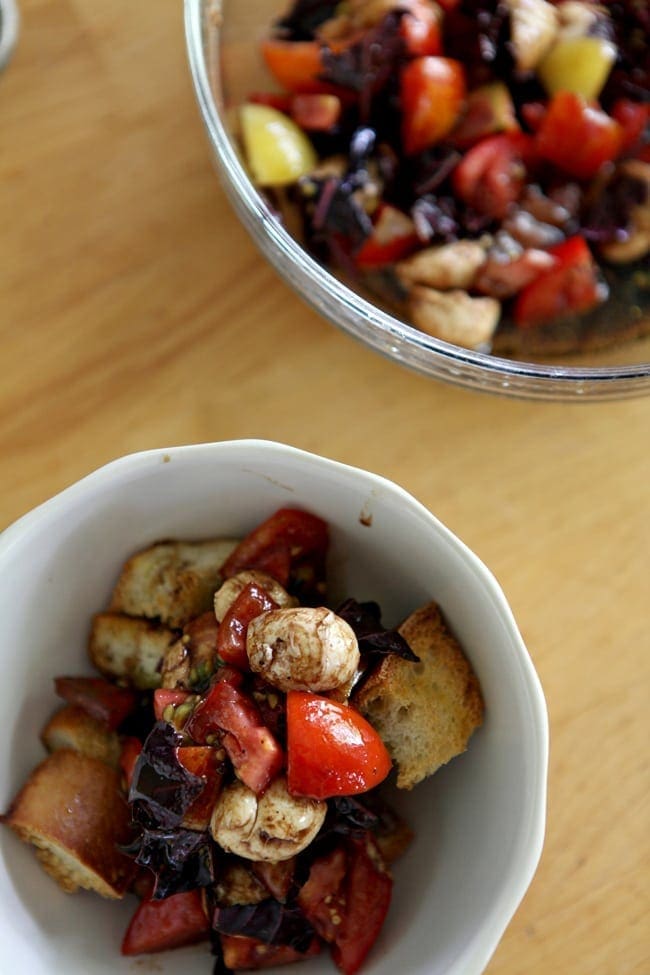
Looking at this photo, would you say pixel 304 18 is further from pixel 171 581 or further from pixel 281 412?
pixel 171 581

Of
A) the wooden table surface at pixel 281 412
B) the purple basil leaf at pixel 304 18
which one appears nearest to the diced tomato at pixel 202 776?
the wooden table surface at pixel 281 412

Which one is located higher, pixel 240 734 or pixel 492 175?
pixel 492 175

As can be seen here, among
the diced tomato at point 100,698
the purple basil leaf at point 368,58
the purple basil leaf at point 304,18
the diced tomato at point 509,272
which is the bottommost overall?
the diced tomato at point 100,698

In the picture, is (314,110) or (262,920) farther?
(314,110)

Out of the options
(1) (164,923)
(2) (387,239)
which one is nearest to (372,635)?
(1) (164,923)

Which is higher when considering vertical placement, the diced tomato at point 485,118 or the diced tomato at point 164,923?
the diced tomato at point 485,118

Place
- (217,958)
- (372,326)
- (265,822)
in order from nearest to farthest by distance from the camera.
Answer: (265,822) → (217,958) → (372,326)

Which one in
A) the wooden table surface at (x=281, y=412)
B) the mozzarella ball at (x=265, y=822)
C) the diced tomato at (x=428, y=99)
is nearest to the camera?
the mozzarella ball at (x=265, y=822)

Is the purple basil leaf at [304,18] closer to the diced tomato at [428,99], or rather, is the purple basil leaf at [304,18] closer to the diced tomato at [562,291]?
the diced tomato at [428,99]
